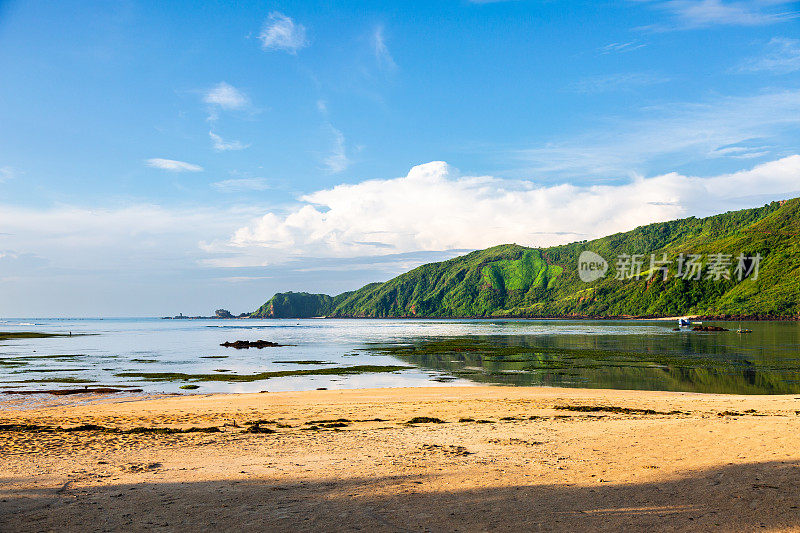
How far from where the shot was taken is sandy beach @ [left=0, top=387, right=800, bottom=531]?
8648 mm

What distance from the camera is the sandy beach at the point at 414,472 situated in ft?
28.4

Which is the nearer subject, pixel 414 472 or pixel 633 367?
pixel 414 472

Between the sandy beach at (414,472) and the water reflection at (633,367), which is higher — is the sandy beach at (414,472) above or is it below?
above

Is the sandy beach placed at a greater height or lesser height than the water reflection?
greater

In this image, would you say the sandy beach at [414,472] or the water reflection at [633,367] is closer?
the sandy beach at [414,472]

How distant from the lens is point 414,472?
11.4 meters

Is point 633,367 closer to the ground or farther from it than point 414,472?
closer to the ground

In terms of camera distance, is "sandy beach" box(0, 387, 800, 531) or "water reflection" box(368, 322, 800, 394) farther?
"water reflection" box(368, 322, 800, 394)

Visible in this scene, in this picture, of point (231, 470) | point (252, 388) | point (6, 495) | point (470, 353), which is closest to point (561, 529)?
point (231, 470)

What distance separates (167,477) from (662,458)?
1168cm

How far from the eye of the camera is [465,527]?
8.24 meters

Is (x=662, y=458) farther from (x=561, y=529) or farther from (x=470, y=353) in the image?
(x=470, y=353)

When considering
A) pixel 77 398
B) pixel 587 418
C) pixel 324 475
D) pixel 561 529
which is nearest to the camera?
pixel 561 529

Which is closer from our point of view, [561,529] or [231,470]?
[561,529]
